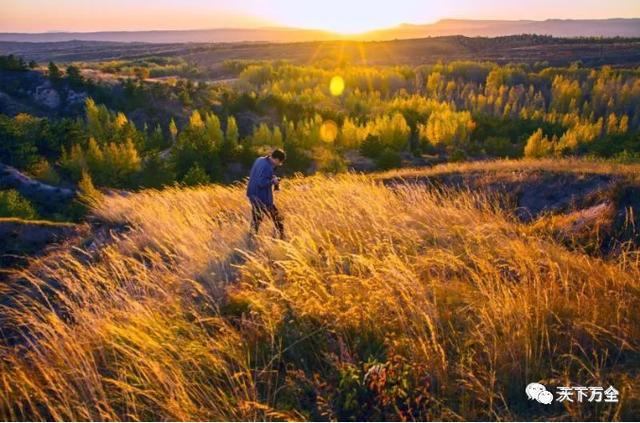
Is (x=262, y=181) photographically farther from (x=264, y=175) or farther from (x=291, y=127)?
(x=291, y=127)

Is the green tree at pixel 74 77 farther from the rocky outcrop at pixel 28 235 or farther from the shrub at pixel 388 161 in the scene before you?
the rocky outcrop at pixel 28 235

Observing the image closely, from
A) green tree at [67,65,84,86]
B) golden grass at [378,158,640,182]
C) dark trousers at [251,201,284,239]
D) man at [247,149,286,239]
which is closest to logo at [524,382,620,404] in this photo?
dark trousers at [251,201,284,239]

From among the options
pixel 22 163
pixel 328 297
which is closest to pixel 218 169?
pixel 22 163

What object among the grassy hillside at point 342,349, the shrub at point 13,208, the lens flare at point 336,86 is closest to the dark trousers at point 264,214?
the grassy hillside at point 342,349

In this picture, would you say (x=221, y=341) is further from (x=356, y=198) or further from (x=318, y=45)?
(x=318, y=45)

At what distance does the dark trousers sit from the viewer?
6.21 metres

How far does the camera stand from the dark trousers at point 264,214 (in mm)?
6211

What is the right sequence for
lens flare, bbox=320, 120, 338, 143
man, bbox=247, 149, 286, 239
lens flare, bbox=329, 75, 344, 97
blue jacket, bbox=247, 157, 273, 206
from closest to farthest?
man, bbox=247, 149, 286, 239 → blue jacket, bbox=247, 157, 273, 206 → lens flare, bbox=320, 120, 338, 143 → lens flare, bbox=329, 75, 344, 97

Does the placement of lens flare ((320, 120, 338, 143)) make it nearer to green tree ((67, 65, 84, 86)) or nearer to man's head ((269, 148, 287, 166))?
green tree ((67, 65, 84, 86))

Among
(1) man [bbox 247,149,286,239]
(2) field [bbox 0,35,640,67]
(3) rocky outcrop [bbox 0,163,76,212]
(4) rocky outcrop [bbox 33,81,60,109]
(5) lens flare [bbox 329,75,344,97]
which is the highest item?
(2) field [bbox 0,35,640,67]

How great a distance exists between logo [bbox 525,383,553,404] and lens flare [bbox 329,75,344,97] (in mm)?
59054

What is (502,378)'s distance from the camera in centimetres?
312

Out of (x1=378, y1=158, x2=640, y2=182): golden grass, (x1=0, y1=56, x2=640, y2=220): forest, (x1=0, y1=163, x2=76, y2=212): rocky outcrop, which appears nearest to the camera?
(x1=378, y1=158, x2=640, y2=182): golden grass

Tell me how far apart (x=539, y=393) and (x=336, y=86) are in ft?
215
